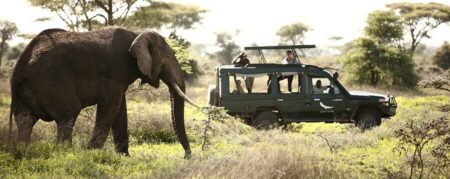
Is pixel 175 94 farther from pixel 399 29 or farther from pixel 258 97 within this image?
pixel 399 29

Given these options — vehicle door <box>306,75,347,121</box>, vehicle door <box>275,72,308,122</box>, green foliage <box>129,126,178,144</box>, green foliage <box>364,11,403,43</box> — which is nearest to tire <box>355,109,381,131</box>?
vehicle door <box>306,75,347,121</box>

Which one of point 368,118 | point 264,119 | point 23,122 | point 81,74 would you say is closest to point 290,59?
point 264,119

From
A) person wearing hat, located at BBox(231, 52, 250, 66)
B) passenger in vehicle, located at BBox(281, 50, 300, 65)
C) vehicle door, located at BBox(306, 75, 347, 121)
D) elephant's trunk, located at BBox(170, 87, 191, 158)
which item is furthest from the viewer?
passenger in vehicle, located at BBox(281, 50, 300, 65)

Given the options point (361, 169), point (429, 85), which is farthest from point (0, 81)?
point (429, 85)

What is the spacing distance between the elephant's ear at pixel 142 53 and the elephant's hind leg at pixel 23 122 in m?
1.71

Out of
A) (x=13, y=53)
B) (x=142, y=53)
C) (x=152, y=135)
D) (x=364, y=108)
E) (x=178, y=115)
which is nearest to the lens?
(x=142, y=53)

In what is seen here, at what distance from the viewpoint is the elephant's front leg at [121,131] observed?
1051 cm

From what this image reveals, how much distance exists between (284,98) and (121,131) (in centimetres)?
633

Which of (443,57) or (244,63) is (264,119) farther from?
(443,57)

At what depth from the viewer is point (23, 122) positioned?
29.7ft

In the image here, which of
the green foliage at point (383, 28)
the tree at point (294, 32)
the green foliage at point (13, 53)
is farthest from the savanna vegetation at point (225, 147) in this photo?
the tree at point (294, 32)

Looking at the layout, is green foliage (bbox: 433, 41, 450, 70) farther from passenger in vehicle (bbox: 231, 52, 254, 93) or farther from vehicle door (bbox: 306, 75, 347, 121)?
passenger in vehicle (bbox: 231, 52, 254, 93)

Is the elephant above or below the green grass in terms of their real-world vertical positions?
above

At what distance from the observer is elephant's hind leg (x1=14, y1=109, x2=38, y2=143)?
29.7 feet
